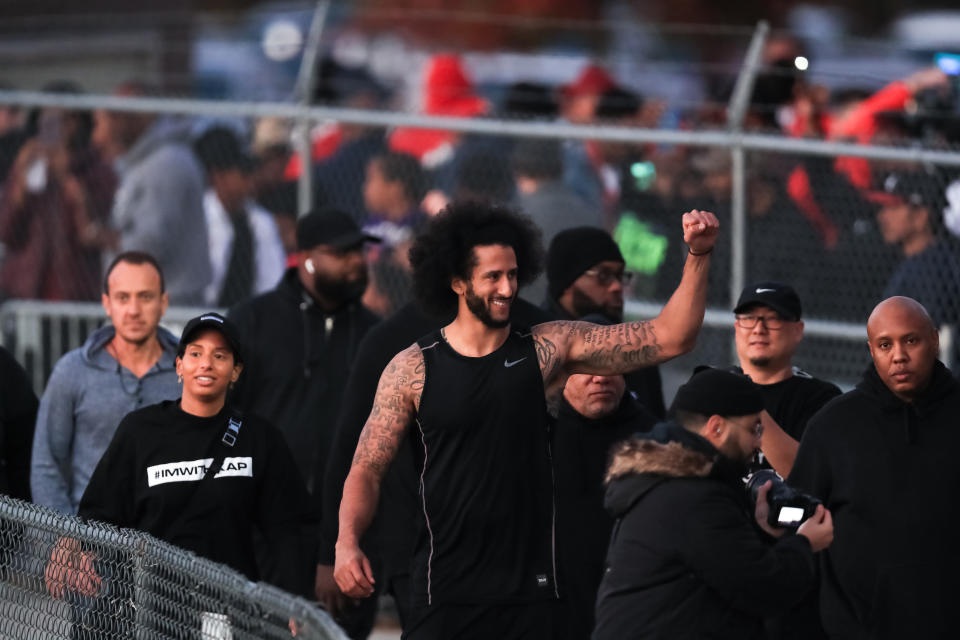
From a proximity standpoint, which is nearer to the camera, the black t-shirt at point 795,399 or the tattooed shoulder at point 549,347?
the tattooed shoulder at point 549,347

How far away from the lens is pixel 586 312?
7902 millimetres

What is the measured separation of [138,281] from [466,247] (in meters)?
2.30

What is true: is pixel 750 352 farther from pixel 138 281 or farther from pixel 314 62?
pixel 314 62

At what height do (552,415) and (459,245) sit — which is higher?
(459,245)

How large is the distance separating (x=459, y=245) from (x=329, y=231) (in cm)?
252

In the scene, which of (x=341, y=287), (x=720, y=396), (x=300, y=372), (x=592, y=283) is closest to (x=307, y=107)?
(x=341, y=287)

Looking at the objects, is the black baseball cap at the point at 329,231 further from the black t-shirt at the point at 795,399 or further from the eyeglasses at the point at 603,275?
the black t-shirt at the point at 795,399

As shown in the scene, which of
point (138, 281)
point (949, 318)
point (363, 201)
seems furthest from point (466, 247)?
point (363, 201)

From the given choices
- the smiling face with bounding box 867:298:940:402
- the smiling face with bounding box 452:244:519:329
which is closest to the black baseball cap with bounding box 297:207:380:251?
the smiling face with bounding box 452:244:519:329

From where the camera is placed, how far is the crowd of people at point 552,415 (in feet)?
18.2

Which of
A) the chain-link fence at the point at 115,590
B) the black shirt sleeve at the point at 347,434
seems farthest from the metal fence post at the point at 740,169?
the chain-link fence at the point at 115,590

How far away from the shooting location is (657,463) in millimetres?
5324

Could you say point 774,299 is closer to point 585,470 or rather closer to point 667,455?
point 585,470

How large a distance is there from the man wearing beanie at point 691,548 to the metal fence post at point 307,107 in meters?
5.11
